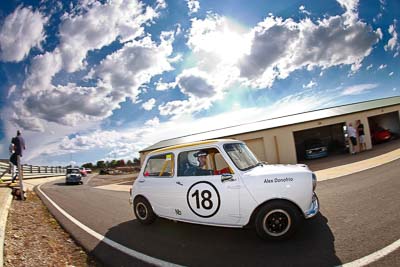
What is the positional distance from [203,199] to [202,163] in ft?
2.34

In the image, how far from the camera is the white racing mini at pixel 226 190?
3.73m

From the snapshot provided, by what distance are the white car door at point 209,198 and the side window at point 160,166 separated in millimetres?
336

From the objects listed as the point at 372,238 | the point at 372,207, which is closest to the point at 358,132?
the point at 372,207

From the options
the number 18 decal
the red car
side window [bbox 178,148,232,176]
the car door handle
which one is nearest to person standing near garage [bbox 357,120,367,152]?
the red car

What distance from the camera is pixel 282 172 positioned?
3.89 m

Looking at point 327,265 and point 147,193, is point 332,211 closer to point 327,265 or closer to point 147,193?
point 327,265

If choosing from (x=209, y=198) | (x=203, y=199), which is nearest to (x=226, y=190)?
(x=209, y=198)

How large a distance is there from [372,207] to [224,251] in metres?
3.55

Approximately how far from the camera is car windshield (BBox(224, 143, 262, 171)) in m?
4.28

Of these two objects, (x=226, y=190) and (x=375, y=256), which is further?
(x=226, y=190)

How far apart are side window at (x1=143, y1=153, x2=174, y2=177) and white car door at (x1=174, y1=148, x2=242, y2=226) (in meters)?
0.34

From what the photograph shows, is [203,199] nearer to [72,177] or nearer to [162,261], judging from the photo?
[162,261]

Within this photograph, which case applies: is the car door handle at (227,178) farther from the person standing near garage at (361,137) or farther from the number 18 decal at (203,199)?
the person standing near garage at (361,137)

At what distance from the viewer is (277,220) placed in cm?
378
